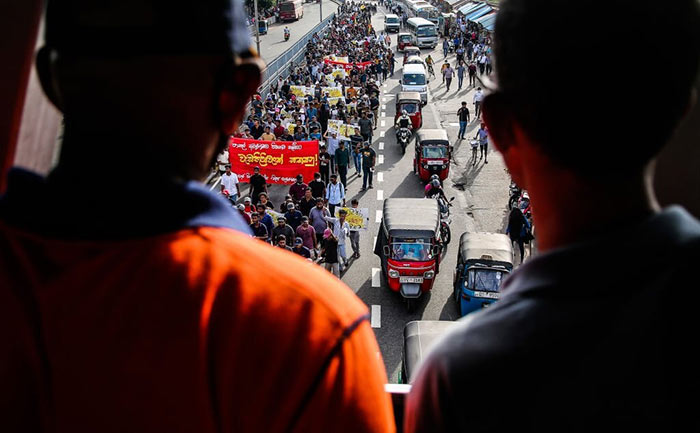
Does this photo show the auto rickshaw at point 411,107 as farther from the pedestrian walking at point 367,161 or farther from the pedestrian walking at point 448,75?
the pedestrian walking at point 448,75

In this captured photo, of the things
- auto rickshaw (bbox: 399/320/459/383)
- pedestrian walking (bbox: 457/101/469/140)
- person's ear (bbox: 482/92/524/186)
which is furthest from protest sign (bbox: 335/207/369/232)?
person's ear (bbox: 482/92/524/186)

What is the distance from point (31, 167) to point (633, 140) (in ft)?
4.25

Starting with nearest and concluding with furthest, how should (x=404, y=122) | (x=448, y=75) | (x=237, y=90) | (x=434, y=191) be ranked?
(x=237, y=90), (x=434, y=191), (x=404, y=122), (x=448, y=75)

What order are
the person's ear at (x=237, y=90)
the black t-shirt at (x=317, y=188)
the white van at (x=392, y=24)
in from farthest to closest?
the white van at (x=392, y=24) → the black t-shirt at (x=317, y=188) → the person's ear at (x=237, y=90)

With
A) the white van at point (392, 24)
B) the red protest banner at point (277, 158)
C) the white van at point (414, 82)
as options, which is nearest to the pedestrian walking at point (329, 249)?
the red protest banner at point (277, 158)

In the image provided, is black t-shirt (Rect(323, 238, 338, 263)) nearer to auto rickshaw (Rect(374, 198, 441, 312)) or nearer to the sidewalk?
auto rickshaw (Rect(374, 198, 441, 312))

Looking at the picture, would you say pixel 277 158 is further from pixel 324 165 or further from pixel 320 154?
pixel 320 154

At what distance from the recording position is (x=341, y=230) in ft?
40.7

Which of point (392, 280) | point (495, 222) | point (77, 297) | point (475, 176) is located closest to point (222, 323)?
point (77, 297)

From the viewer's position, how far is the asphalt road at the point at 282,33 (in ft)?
157

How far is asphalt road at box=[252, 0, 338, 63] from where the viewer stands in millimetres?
47906

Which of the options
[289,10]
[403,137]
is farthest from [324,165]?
[289,10]

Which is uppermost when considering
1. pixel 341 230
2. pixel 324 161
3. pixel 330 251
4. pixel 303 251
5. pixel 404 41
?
pixel 404 41

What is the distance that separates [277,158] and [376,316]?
5.48 m
